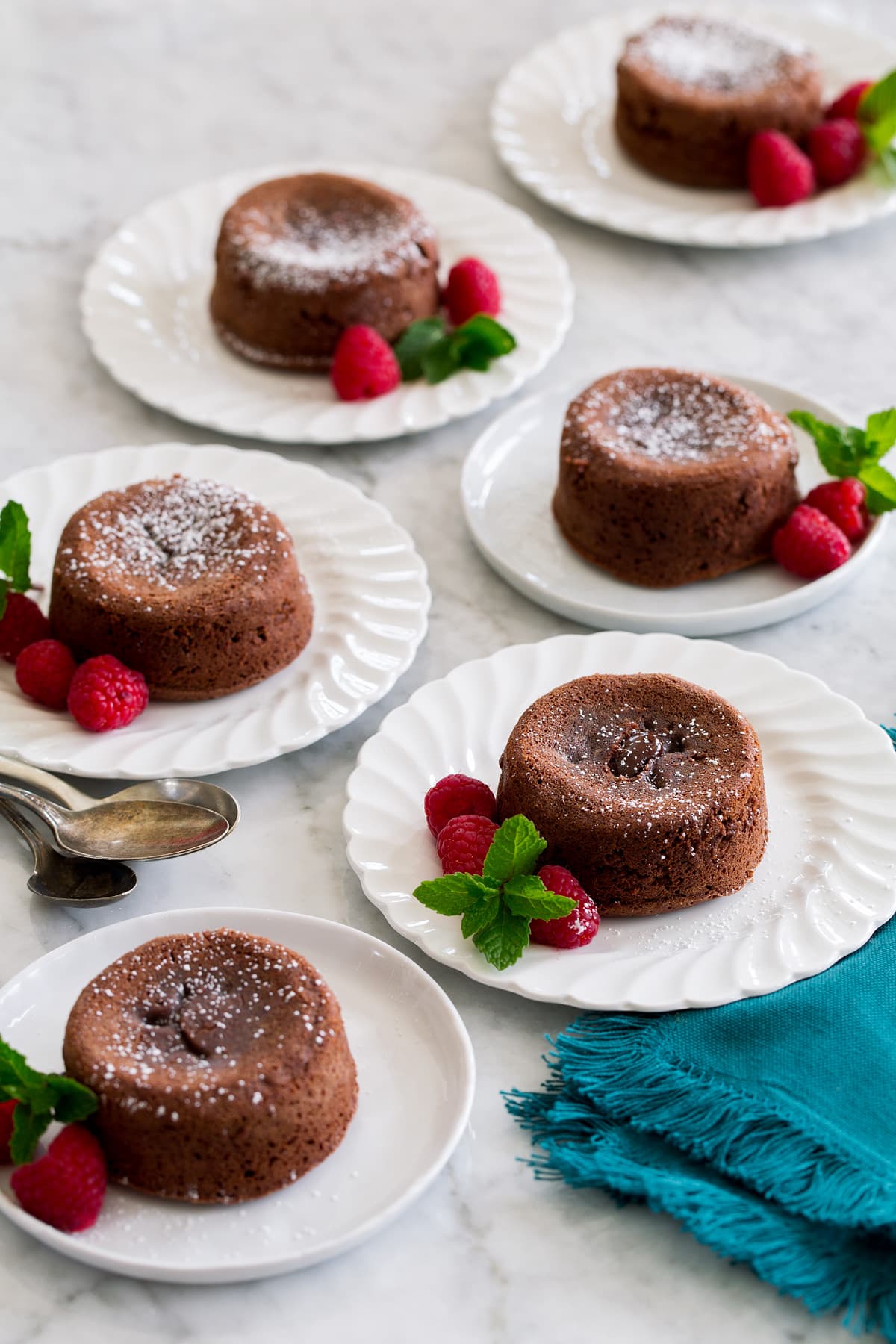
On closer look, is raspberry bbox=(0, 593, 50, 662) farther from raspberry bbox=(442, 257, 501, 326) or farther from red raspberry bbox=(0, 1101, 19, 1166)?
raspberry bbox=(442, 257, 501, 326)

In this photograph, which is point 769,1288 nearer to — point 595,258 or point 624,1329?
point 624,1329

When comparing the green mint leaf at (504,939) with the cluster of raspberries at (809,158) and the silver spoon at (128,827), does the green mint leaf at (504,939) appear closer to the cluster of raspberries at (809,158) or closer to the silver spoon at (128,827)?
the silver spoon at (128,827)

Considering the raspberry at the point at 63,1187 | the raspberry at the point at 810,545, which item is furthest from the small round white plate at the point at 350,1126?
the raspberry at the point at 810,545

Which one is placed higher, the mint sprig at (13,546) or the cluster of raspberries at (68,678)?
the mint sprig at (13,546)

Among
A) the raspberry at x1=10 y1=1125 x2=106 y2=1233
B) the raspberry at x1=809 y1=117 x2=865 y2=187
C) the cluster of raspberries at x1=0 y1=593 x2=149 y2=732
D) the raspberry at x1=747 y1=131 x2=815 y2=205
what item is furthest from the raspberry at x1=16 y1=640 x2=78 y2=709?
the raspberry at x1=809 y1=117 x2=865 y2=187

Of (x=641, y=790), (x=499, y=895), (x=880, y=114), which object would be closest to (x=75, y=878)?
(x=499, y=895)

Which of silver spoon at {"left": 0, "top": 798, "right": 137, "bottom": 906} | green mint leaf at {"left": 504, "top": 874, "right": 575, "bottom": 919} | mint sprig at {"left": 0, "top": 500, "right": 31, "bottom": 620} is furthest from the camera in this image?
mint sprig at {"left": 0, "top": 500, "right": 31, "bottom": 620}

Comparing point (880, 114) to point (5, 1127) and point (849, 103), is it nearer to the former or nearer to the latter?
point (849, 103)
